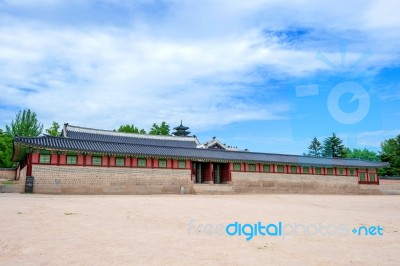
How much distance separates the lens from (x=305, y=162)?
39844 mm

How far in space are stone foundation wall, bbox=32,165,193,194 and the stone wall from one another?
1894 cm

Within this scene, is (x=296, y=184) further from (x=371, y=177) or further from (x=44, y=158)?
(x=44, y=158)

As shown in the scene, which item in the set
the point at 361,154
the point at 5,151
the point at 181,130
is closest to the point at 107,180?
the point at 5,151

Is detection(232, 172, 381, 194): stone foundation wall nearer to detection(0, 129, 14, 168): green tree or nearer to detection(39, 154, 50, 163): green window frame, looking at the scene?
detection(39, 154, 50, 163): green window frame

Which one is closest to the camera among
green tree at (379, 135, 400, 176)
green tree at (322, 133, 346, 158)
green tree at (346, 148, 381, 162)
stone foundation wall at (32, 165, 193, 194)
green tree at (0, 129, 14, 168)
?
stone foundation wall at (32, 165, 193, 194)

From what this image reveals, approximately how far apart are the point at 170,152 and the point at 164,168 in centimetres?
198

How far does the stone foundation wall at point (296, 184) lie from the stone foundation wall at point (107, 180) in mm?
6860

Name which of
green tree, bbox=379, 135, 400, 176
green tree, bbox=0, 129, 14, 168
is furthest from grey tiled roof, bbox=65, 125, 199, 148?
green tree, bbox=379, 135, 400, 176

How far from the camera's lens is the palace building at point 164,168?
2606 cm

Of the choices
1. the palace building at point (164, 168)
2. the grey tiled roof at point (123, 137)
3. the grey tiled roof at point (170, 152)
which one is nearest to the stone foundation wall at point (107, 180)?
the palace building at point (164, 168)

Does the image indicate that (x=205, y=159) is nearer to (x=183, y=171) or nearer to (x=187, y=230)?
(x=183, y=171)

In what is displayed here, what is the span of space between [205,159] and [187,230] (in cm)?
2469

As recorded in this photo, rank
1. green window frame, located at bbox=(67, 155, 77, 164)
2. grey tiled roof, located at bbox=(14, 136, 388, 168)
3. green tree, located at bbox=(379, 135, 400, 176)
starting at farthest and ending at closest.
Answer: green tree, located at bbox=(379, 135, 400, 176)
green window frame, located at bbox=(67, 155, 77, 164)
grey tiled roof, located at bbox=(14, 136, 388, 168)

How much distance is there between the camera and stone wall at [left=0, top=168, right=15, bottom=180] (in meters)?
40.0
